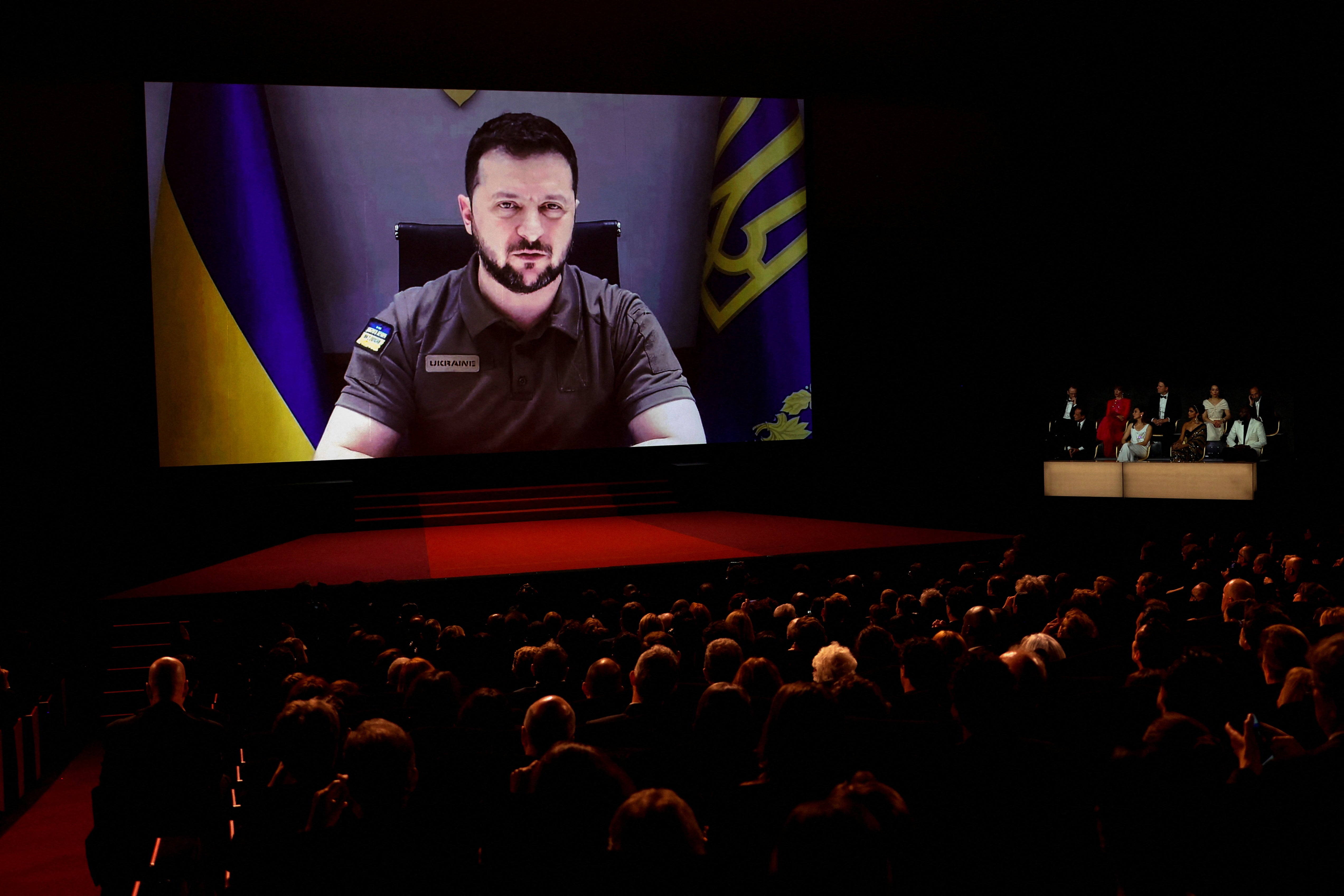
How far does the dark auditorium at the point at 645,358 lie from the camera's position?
4742mm

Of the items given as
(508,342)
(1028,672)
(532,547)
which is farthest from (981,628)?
(508,342)

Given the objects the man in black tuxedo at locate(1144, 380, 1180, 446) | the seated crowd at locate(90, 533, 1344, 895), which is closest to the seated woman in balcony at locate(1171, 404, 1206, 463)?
the man in black tuxedo at locate(1144, 380, 1180, 446)

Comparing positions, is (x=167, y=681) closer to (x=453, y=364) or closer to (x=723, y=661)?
(x=723, y=661)

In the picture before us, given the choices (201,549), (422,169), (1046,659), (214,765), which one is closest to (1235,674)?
(1046,659)

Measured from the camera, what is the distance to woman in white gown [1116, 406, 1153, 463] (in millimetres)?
11711

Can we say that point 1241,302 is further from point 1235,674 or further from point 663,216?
point 1235,674

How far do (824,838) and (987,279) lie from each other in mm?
10736

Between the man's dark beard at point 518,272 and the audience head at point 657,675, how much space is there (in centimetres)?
779

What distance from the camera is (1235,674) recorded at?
2535 mm

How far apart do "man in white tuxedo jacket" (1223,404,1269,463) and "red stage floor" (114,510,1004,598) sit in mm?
3524

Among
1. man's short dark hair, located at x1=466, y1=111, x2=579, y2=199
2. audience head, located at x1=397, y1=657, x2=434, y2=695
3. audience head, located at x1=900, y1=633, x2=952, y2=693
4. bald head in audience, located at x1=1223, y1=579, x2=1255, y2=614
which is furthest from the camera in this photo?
man's short dark hair, located at x1=466, y1=111, x2=579, y2=199

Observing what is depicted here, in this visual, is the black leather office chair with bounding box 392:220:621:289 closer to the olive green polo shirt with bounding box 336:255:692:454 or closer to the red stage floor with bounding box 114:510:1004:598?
the olive green polo shirt with bounding box 336:255:692:454

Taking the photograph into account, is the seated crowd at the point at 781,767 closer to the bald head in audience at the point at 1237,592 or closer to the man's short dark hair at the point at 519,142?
the bald head in audience at the point at 1237,592

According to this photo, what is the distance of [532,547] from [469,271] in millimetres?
3179
